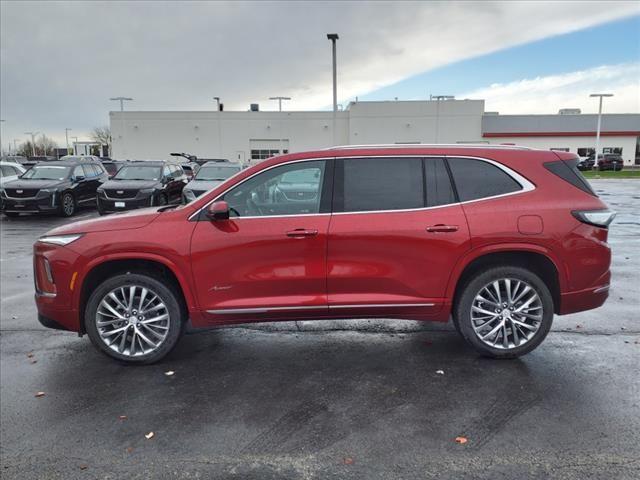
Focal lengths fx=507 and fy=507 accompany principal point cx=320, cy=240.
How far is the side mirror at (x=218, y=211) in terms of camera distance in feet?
13.7

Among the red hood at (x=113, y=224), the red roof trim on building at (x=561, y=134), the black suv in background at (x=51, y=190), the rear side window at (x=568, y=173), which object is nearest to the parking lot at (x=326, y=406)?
the red hood at (x=113, y=224)

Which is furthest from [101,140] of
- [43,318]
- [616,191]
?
[43,318]

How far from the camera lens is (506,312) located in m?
4.44

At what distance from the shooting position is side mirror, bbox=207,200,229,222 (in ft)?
13.7

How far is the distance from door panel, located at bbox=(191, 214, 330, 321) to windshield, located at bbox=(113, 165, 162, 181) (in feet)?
40.1

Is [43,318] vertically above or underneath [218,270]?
underneath

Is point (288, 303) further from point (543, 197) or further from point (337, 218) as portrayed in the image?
point (543, 197)

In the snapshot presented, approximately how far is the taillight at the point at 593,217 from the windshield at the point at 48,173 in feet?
52.1

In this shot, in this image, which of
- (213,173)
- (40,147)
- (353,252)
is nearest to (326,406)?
(353,252)

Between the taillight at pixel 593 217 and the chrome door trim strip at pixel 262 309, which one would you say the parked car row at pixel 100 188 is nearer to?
the chrome door trim strip at pixel 262 309

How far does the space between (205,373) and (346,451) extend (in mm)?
1659

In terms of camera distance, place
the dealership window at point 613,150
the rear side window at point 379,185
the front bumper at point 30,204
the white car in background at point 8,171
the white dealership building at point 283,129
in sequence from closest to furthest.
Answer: the rear side window at point 379,185, the front bumper at point 30,204, the white car in background at point 8,171, the white dealership building at point 283,129, the dealership window at point 613,150

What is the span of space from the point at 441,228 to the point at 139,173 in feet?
44.8

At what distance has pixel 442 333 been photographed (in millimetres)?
5293
